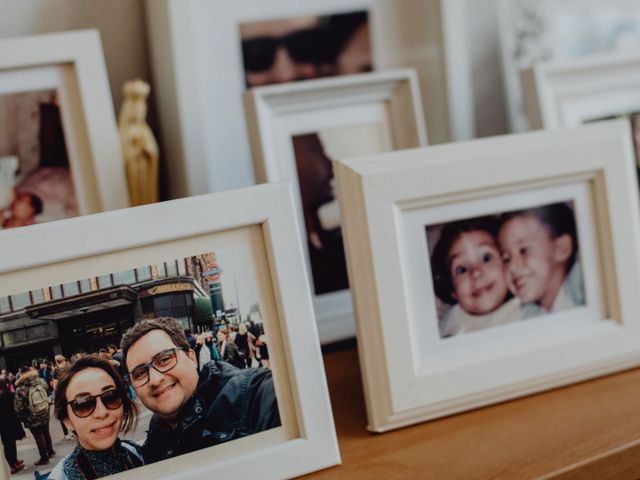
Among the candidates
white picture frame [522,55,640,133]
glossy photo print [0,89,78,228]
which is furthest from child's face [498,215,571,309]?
glossy photo print [0,89,78,228]

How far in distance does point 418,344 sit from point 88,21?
477 millimetres

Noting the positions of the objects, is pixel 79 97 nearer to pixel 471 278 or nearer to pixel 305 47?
pixel 305 47

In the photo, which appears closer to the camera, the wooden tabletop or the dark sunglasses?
the wooden tabletop

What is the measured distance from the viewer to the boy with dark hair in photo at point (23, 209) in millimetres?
692

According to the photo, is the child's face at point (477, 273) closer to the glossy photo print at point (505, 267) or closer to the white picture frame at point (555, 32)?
the glossy photo print at point (505, 267)

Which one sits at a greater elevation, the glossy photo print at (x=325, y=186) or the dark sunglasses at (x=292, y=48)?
the dark sunglasses at (x=292, y=48)

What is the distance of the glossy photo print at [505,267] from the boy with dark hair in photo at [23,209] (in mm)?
369

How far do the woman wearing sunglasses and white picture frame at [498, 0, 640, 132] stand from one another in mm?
617

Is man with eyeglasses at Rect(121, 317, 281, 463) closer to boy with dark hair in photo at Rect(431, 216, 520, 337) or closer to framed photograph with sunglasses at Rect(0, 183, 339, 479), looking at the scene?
framed photograph with sunglasses at Rect(0, 183, 339, 479)

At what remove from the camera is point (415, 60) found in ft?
2.88

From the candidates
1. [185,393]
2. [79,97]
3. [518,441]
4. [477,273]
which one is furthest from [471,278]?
[79,97]

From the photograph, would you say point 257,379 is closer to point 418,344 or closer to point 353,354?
point 418,344

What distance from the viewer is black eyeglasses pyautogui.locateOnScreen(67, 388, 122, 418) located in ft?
1.74

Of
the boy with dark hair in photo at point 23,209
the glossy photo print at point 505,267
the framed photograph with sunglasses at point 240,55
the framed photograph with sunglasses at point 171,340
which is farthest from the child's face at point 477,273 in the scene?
the boy with dark hair in photo at point 23,209
